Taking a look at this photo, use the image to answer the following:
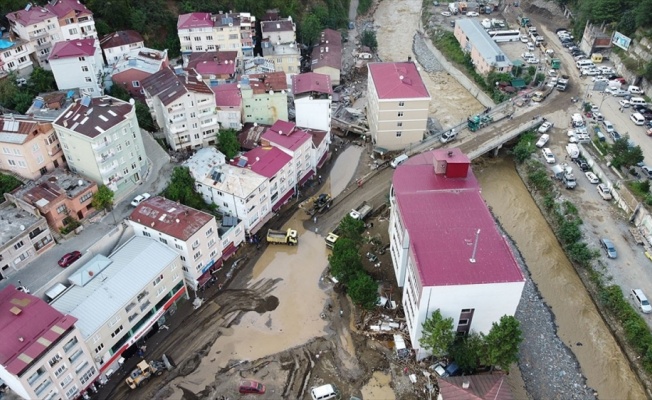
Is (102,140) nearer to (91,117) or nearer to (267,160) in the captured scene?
(91,117)


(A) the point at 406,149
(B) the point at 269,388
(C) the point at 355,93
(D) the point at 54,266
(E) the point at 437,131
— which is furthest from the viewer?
(C) the point at 355,93

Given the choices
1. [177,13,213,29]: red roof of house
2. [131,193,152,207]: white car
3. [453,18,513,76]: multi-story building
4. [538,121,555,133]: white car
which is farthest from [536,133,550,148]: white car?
[131,193,152,207]: white car

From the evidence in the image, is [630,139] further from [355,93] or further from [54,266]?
[54,266]

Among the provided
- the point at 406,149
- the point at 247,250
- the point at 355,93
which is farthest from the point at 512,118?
the point at 247,250

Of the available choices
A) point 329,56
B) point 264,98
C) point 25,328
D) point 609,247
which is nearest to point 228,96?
point 264,98

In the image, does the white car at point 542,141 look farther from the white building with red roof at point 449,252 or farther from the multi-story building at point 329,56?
the multi-story building at point 329,56

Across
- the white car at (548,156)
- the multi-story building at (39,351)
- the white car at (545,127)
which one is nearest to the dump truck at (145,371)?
the multi-story building at (39,351)
